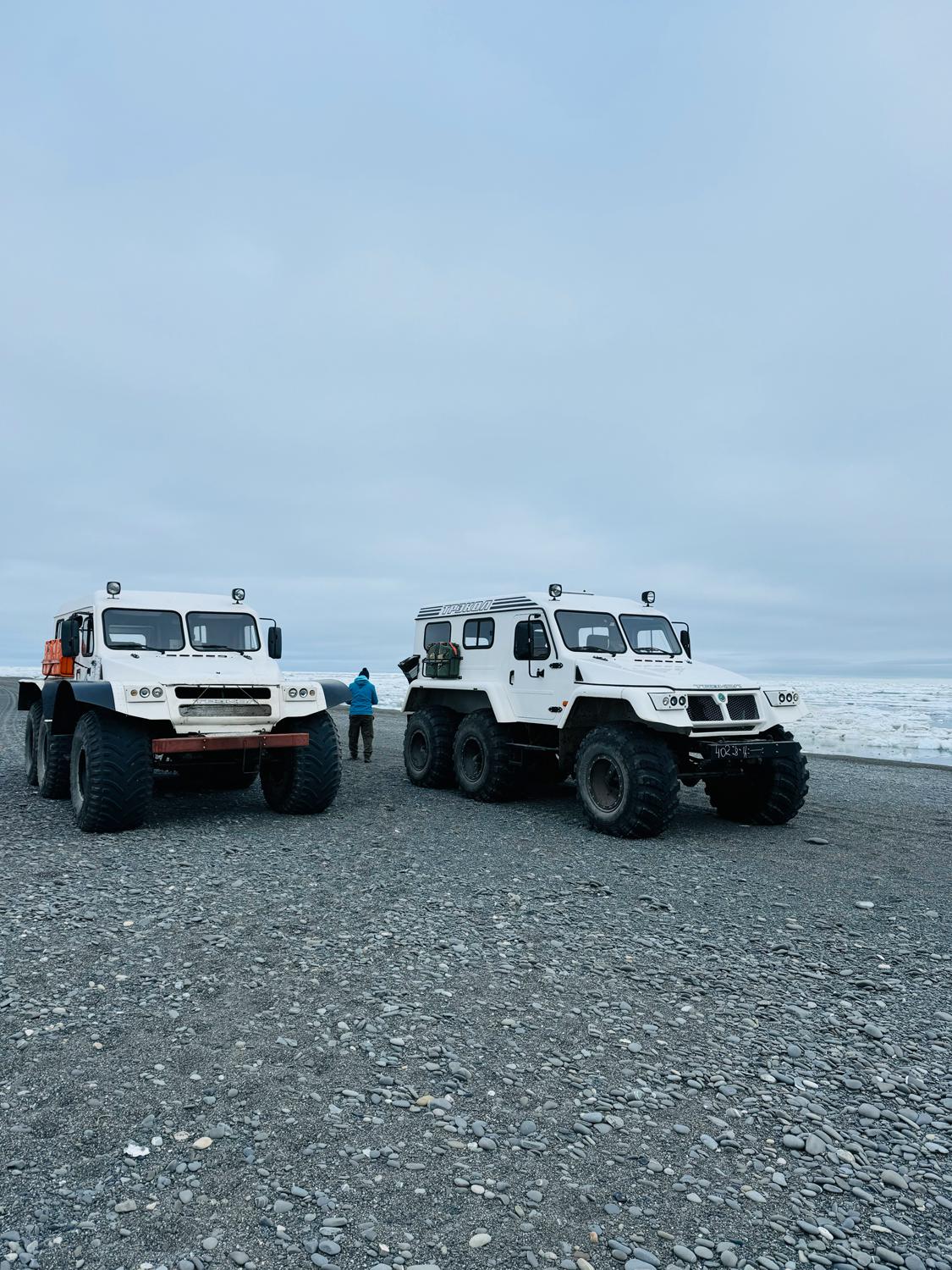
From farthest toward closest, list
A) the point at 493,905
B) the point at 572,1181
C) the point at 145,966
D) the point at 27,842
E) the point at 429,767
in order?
the point at 429,767 → the point at 27,842 → the point at 493,905 → the point at 145,966 → the point at 572,1181

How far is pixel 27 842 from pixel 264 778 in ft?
8.68

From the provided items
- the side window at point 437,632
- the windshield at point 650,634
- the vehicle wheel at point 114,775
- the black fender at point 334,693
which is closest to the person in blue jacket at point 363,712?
the side window at point 437,632

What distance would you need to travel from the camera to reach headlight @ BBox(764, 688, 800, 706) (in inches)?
370

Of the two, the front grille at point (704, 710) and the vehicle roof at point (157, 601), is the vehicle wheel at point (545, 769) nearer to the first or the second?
the front grille at point (704, 710)

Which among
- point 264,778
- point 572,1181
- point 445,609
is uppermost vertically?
point 445,609

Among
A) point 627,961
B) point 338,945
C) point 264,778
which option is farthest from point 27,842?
point 627,961

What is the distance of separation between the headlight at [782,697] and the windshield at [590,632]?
189cm

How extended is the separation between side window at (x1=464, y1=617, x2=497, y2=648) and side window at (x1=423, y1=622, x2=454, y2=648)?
38 centimetres

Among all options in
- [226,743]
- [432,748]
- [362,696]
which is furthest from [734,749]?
[362,696]

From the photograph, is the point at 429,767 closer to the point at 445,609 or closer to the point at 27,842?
the point at 445,609

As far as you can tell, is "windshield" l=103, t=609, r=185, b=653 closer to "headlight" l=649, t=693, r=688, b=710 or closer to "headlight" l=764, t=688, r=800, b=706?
"headlight" l=649, t=693, r=688, b=710

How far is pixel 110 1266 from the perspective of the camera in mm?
2482

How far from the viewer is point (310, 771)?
931cm

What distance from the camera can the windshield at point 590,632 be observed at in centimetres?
1020
